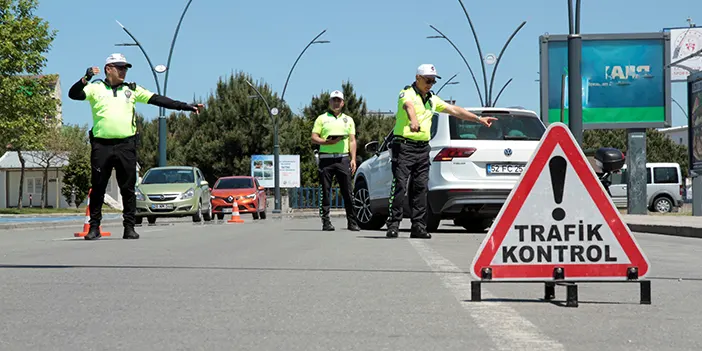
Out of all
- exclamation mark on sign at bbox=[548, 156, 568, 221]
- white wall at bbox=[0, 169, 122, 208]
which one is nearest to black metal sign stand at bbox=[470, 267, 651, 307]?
exclamation mark on sign at bbox=[548, 156, 568, 221]

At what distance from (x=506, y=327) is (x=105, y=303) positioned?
227 centimetres

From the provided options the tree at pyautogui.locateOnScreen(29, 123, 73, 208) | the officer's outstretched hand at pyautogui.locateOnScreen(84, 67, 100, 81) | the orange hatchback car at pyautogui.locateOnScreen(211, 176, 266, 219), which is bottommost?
the orange hatchback car at pyautogui.locateOnScreen(211, 176, 266, 219)

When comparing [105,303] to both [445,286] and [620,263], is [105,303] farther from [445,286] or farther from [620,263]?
[620,263]

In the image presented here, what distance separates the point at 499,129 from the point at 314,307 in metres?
8.16

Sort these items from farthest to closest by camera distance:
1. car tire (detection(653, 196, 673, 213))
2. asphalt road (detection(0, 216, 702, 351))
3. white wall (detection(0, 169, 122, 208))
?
white wall (detection(0, 169, 122, 208)) → car tire (detection(653, 196, 673, 213)) → asphalt road (detection(0, 216, 702, 351))

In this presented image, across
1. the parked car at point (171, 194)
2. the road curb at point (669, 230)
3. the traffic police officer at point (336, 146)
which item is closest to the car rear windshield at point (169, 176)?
the parked car at point (171, 194)

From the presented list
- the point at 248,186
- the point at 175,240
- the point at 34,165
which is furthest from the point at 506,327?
the point at 34,165

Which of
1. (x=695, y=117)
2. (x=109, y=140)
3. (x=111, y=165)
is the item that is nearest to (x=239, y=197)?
(x=695, y=117)

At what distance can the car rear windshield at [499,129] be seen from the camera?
1340cm

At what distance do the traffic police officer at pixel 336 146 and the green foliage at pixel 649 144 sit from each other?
7114cm

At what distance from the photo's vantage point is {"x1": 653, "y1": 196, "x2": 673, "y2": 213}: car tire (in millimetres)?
41562

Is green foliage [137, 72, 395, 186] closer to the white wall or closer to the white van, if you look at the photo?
the white wall

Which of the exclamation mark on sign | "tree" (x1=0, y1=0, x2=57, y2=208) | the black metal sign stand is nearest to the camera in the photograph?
the black metal sign stand

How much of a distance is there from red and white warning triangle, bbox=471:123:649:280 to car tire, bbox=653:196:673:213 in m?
37.2
